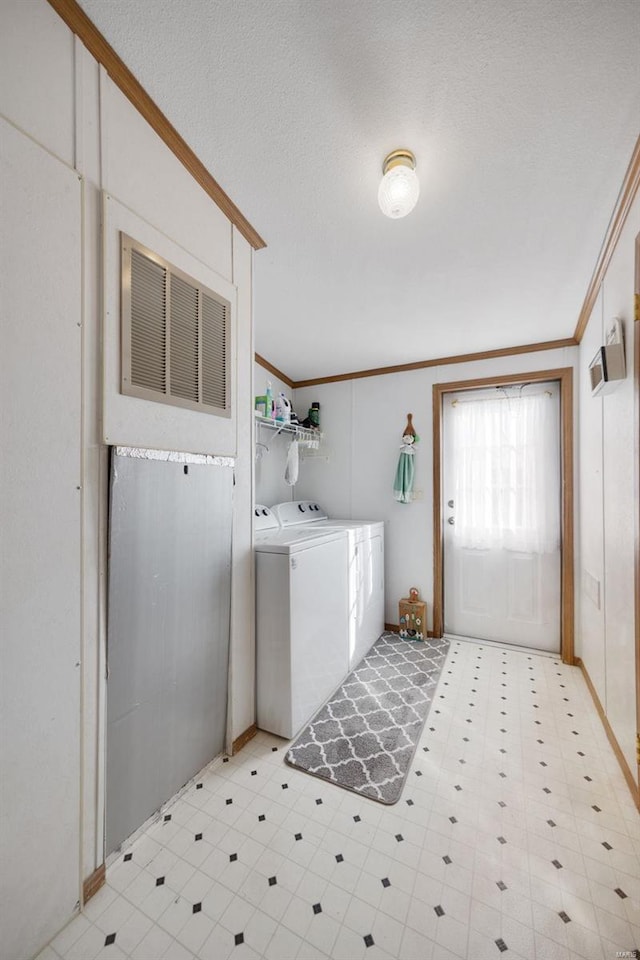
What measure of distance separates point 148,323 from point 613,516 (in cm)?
220

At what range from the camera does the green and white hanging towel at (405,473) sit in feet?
10.3

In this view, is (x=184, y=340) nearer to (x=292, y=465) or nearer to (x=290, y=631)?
(x=290, y=631)

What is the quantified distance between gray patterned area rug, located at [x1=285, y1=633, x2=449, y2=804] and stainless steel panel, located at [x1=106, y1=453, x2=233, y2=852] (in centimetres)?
49

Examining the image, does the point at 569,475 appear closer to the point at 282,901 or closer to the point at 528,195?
the point at 528,195

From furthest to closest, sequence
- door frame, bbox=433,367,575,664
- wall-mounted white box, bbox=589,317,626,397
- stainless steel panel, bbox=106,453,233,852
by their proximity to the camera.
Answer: door frame, bbox=433,367,575,664, wall-mounted white box, bbox=589,317,626,397, stainless steel panel, bbox=106,453,233,852

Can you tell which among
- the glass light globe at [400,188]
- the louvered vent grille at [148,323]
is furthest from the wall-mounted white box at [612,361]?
the louvered vent grille at [148,323]

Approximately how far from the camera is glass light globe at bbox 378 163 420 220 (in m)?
1.29

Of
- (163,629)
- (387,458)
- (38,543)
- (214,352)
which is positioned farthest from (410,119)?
(387,458)

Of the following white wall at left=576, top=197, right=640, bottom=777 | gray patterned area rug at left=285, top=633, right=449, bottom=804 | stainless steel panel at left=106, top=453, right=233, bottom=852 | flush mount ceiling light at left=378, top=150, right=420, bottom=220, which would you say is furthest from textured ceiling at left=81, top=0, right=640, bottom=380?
gray patterned area rug at left=285, top=633, right=449, bottom=804

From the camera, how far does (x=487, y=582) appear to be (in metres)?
3.07

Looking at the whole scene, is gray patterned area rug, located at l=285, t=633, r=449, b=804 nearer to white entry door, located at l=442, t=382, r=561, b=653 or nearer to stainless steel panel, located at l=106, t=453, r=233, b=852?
stainless steel panel, located at l=106, t=453, r=233, b=852

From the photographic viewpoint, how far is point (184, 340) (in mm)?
1490

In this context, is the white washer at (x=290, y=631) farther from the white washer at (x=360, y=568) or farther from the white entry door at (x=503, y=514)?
the white entry door at (x=503, y=514)

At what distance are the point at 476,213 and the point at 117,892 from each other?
282 cm
